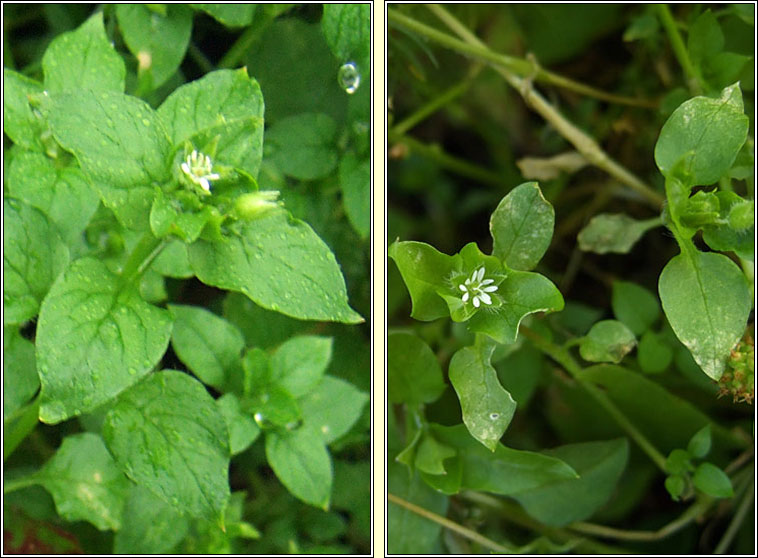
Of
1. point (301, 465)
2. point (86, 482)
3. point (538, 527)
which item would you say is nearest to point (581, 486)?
point (538, 527)

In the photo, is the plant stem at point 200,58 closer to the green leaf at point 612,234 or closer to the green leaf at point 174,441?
the green leaf at point 174,441

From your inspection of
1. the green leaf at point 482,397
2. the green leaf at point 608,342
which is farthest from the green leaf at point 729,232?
the green leaf at point 482,397

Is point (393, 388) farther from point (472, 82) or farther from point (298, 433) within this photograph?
point (472, 82)

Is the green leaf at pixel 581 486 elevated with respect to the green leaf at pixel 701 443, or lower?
lower

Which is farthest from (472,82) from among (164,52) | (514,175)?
(164,52)

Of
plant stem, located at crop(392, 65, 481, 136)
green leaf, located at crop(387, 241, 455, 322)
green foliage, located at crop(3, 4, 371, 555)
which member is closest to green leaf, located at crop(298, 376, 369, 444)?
green foliage, located at crop(3, 4, 371, 555)
